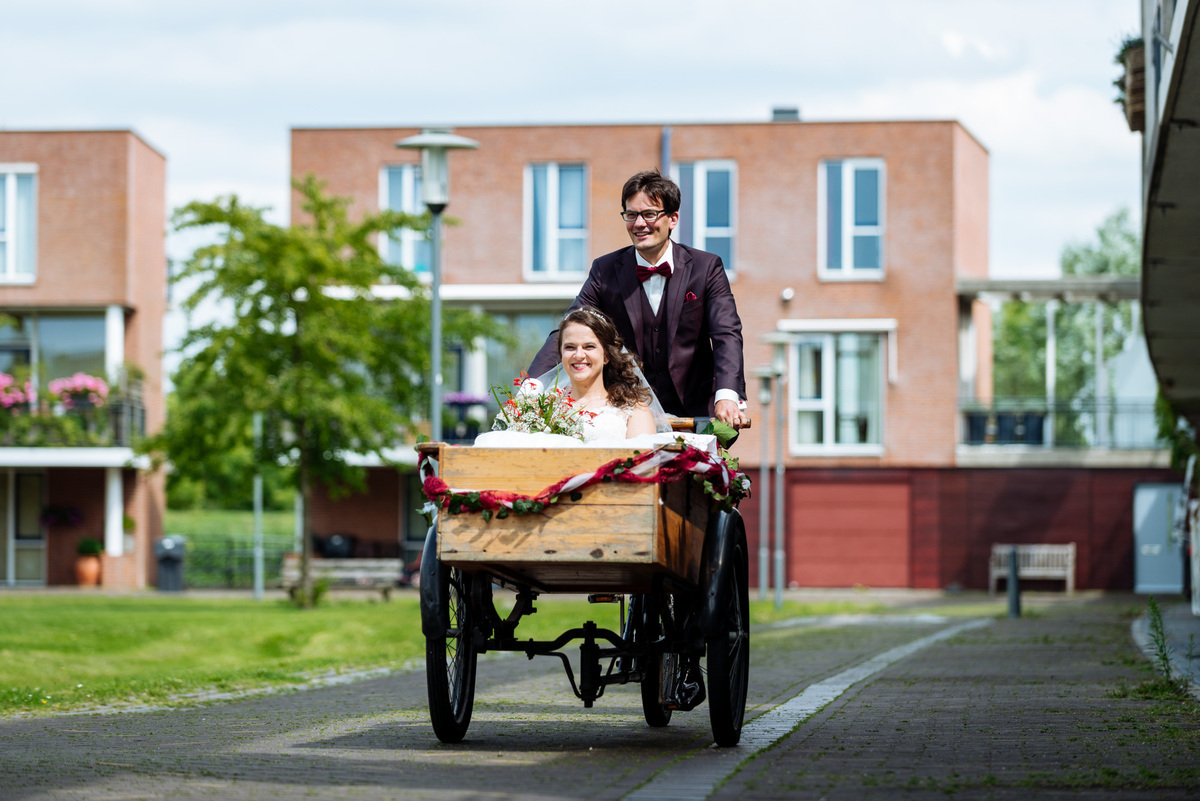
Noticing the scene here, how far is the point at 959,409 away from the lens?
37.7 metres

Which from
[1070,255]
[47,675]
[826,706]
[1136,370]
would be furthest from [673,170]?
[1070,255]

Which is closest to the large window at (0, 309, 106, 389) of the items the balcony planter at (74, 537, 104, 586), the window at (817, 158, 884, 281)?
the balcony planter at (74, 537, 104, 586)

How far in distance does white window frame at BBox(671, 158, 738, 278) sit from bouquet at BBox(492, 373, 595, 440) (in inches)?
1249

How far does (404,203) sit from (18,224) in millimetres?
8747

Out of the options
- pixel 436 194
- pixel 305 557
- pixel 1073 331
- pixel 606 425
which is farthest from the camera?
pixel 1073 331

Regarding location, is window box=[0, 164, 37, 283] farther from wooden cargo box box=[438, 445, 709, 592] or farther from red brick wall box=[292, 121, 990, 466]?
wooden cargo box box=[438, 445, 709, 592]

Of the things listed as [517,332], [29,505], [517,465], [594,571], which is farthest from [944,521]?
[517,465]

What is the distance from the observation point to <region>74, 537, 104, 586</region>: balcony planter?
37.2m

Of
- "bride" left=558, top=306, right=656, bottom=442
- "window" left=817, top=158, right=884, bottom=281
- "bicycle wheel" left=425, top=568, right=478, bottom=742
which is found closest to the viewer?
"bicycle wheel" left=425, top=568, right=478, bottom=742

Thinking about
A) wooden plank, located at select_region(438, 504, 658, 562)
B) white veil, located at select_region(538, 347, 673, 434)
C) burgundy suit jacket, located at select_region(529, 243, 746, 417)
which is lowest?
wooden plank, located at select_region(438, 504, 658, 562)

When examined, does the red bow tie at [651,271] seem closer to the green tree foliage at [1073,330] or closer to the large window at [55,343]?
the large window at [55,343]

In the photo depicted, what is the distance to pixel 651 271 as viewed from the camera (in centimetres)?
730

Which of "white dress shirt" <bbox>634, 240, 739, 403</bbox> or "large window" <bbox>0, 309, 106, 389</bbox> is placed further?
"large window" <bbox>0, 309, 106, 389</bbox>

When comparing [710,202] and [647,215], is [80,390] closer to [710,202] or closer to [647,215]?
[710,202]
